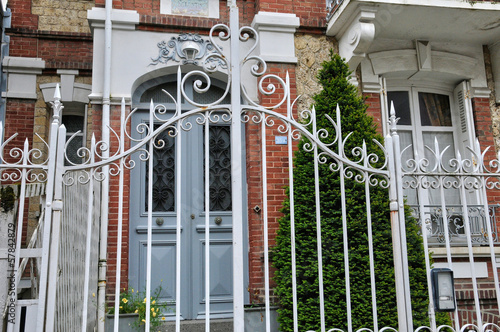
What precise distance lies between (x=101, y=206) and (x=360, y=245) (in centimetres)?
304

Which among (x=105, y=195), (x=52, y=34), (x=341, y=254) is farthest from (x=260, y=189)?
(x=52, y=34)

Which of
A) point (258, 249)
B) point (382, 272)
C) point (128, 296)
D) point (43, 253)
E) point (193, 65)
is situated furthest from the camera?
point (193, 65)

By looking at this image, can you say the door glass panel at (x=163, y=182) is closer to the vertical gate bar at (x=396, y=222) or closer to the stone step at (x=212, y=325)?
the stone step at (x=212, y=325)

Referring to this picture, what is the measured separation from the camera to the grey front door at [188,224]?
5.96 metres

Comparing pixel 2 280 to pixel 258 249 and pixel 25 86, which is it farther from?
pixel 25 86

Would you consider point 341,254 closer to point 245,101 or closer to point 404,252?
point 404,252

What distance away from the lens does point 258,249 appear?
609 centimetres

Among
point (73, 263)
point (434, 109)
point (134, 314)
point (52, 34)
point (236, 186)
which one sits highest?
point (52, 34)

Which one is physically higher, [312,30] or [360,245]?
[312,30]

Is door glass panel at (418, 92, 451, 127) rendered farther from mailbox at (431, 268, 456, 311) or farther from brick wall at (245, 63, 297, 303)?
mailbox at (431, 268, 456, 311)

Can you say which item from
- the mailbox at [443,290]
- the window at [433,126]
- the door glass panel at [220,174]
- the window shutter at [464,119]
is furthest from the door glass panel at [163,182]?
the window shutter at [464,119]

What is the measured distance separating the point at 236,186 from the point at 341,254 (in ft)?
6.08

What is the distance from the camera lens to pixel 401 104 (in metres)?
7.27

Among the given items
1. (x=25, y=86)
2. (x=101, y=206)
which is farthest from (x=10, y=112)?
(x=101, y=206)
